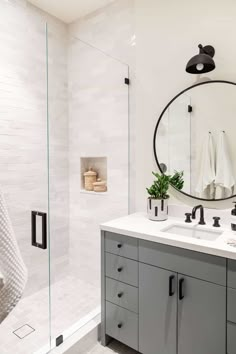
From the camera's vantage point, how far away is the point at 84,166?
258 cm

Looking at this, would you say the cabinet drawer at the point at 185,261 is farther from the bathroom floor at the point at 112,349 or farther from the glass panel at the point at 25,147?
the glass panel at the point at 25,147

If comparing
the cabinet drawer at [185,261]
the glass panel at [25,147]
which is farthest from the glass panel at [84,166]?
the cabinet drawer at [185,261]

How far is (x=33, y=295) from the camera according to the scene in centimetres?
227

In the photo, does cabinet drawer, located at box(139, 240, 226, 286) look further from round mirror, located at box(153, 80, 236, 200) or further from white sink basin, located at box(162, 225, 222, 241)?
Answer: round mirror, located at box(153, 80, 236, 200)

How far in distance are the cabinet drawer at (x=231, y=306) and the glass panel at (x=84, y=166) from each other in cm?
118

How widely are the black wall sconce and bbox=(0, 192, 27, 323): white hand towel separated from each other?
60.0 inches

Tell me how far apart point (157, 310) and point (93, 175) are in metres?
1.39

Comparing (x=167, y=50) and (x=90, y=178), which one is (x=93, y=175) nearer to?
(x=90, y=178)

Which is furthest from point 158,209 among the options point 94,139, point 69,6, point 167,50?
point 69,6

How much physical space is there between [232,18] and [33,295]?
8.81 feet

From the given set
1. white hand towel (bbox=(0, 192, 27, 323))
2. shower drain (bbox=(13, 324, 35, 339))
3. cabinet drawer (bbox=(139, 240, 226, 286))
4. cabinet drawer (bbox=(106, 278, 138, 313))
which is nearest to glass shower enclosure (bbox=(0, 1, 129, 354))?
shower drain (bbox=(13, 324, 35, 339))

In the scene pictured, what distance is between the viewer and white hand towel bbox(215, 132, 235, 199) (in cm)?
167

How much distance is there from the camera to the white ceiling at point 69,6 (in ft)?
7.38

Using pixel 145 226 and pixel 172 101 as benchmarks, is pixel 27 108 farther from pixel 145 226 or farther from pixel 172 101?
pixel 145 226
